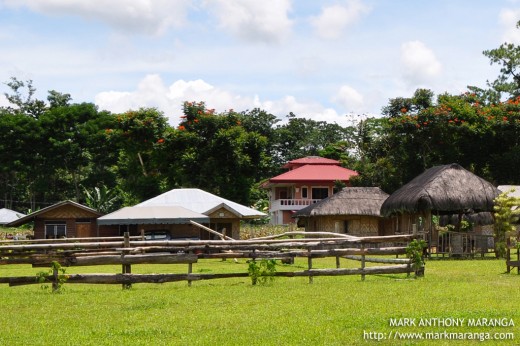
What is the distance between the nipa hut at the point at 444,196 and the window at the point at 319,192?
33.7m

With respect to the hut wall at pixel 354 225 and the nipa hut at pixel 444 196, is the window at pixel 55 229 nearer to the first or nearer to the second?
the hut wall at pixel 354 225

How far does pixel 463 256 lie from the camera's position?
32.4m

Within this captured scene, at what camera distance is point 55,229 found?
50094 millimetres

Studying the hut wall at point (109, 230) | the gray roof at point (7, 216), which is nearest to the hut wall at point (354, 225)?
the hut wall at point (109, 230)

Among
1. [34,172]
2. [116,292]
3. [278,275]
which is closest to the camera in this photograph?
[116,292]

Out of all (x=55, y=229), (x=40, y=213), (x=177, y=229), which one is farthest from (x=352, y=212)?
(x=40, y=213)

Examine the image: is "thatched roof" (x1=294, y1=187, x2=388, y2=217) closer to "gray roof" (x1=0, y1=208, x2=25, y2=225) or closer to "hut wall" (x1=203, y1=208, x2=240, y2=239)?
"hut wall" (x1=203, y1=208, x2=240, y2=239)

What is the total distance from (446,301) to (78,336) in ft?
22.8

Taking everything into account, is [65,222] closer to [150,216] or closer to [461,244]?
[150,216]

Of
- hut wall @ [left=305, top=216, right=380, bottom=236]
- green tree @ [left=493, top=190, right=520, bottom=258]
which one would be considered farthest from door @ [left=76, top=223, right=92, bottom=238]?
green tree @ [left=493, top=190, right=520, bottom=258]

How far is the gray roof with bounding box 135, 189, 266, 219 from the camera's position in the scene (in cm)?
4559

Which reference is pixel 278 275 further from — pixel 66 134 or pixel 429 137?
pixel 66 134

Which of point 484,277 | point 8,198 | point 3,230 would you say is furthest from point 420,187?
point 8,198

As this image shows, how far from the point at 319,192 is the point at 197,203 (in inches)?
1067
